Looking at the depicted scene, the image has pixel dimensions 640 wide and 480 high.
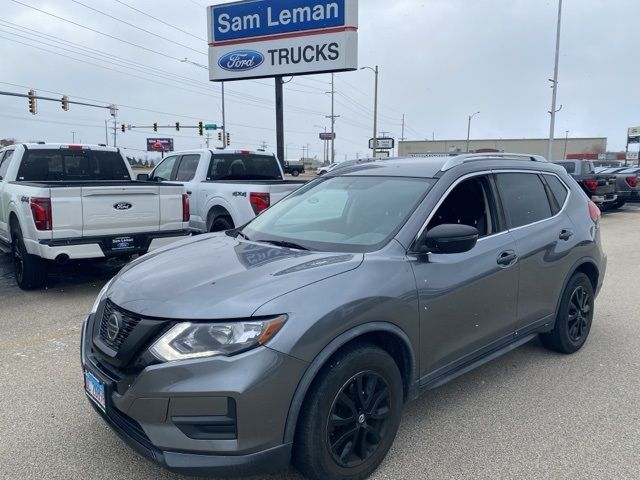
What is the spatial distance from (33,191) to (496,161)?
518 cm

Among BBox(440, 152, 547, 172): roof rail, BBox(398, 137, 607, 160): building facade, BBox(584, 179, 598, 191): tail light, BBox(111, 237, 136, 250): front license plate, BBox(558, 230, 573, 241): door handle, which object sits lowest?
BBox(111, 237, 136, 250): front license plate

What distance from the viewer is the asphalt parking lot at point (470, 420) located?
9.57 feet

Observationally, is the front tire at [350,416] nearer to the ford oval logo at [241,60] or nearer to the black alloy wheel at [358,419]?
the black alloy wheel at [358,419]

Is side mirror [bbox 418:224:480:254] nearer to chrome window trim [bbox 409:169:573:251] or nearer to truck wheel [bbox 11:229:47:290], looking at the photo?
chrome window trim [bbox 409:169:573:251]

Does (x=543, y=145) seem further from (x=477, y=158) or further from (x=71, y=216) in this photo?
(x=477, y=158)

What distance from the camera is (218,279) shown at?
2.71 metres

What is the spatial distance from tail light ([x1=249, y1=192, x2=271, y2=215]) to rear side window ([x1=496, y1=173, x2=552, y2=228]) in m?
4.19

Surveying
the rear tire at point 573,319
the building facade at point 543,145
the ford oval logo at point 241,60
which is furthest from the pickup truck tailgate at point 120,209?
the building facade at point 543,145

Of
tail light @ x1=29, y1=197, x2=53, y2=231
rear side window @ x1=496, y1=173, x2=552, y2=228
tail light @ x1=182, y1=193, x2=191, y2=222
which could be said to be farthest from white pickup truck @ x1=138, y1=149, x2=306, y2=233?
rear side window @ x1=496, y1=173, x2=552, y2=228

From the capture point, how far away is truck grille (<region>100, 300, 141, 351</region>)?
2547 millimetres

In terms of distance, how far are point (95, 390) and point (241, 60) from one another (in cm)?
1553

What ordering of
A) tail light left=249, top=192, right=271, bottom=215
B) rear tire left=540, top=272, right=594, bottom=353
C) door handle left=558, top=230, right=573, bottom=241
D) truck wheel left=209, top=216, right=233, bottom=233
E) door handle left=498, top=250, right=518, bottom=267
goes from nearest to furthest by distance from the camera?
door handle left=498, top=250, right=518, bottom=267 < door handle left=558, top=230, right=573, bottom=241 < rear tire left=540, top=272, right=594, bottom=353 < tail light left=249, top=192, right=271, bottom=215 < truck wheel left=209, top=216, right=233, bottom=233

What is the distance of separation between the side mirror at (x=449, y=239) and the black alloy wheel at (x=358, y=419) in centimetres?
82

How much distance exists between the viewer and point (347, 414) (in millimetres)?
2650
